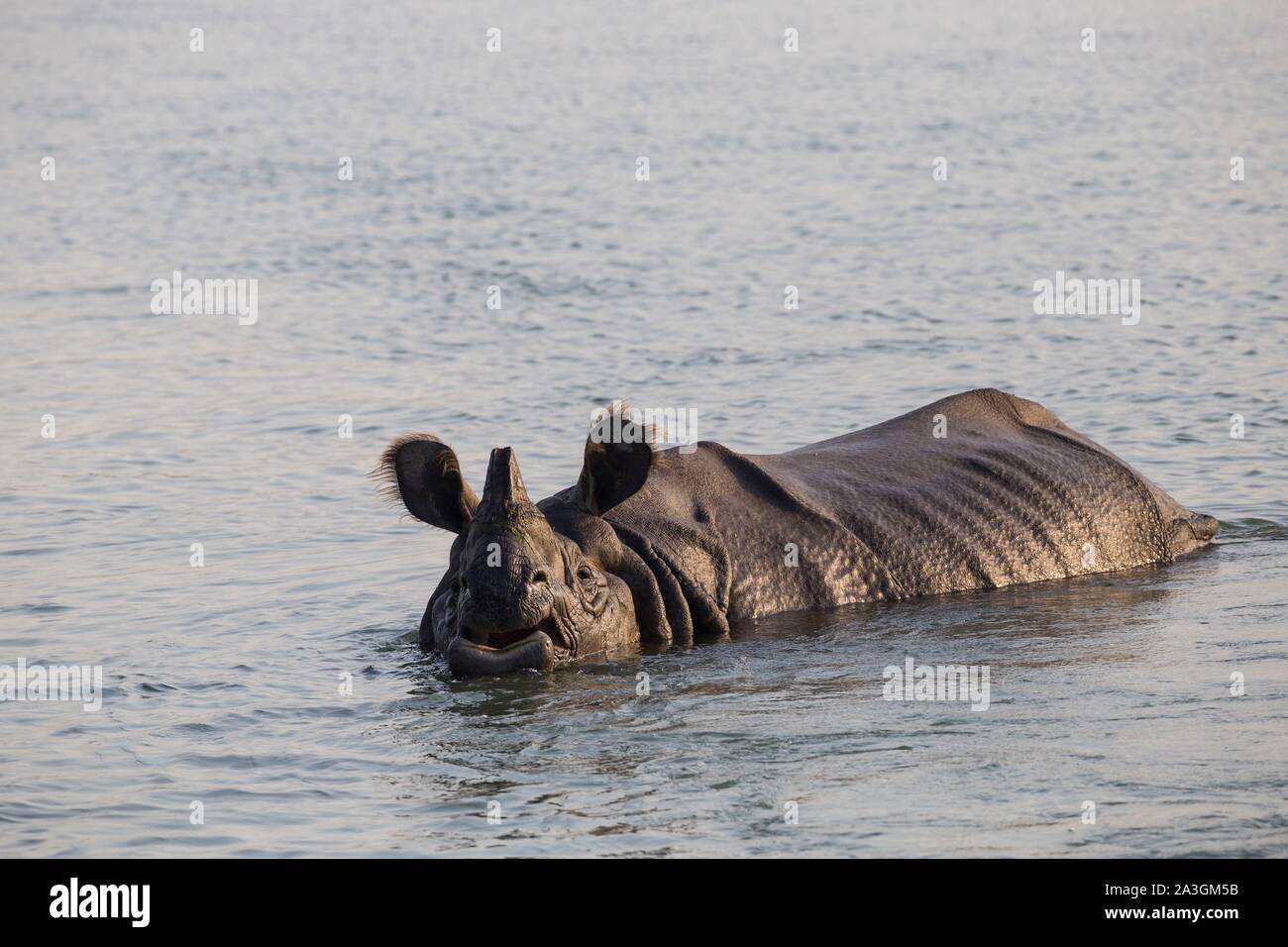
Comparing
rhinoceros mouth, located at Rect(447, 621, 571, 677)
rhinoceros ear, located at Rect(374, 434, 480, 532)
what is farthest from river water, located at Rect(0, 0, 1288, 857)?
rhinoceros ear, located at Rect(374, 434, 480, 532)

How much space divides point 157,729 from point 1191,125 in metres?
26.9

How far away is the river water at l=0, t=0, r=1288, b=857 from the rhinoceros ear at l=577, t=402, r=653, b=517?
85cm

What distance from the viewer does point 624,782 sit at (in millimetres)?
8047

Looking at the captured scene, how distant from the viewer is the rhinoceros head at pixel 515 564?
925 cm

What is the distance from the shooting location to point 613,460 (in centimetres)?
985

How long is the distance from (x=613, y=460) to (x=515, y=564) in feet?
3.01

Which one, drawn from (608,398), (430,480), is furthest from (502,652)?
(608,398)

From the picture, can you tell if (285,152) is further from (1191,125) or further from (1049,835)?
(1049,835)

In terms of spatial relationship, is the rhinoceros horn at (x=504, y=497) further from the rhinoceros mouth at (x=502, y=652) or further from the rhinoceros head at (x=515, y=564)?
the rhinoceros mouth at (x=502, y=652)

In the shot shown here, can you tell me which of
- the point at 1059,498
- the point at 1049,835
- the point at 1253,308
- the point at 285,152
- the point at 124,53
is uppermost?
the point at 124,53

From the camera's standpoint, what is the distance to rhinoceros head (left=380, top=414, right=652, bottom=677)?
925 centimetres

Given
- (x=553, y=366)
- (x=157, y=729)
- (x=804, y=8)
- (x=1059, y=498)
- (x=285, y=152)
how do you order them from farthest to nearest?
(x=804, y=8) < (x=285, y=152) < (x=553, y=366) < (x=1059, y=498) < (x=157, y=729)

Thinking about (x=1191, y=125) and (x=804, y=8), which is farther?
(x=804, y=8)

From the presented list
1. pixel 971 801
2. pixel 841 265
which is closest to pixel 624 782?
pixel 971 801
